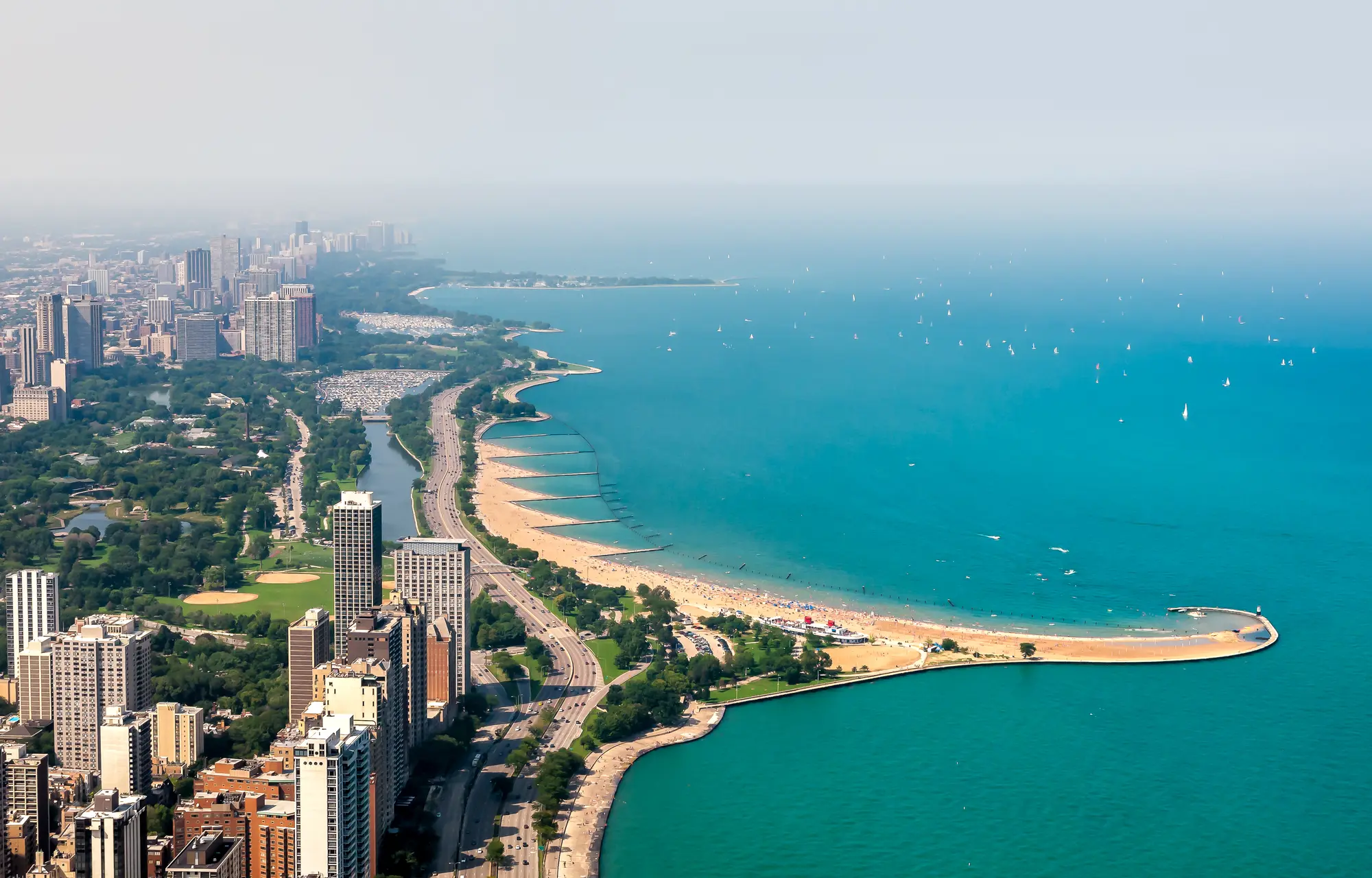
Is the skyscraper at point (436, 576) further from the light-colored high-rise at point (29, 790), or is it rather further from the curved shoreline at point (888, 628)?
the light-colored high-rise at point (29, 790)

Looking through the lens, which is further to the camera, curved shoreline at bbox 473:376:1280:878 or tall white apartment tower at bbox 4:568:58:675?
tall white apartment tower at bbox 4:568:58:675

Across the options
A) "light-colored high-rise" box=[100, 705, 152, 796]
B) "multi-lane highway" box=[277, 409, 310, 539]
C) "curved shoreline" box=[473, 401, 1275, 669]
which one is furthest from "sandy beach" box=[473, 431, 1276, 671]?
"light-colored high-rise" box=[100, 705, 152, 796]

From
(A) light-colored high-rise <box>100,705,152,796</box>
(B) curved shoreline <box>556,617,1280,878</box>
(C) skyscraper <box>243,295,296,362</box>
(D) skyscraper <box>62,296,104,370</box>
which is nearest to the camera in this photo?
(B) curved shoreline <box>556,617,1280,878</box>

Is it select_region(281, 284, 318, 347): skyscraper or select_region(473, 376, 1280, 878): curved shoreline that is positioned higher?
select_region(281, 284, 318, 347): skyscraper

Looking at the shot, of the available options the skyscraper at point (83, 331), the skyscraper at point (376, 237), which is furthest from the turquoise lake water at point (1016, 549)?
the skyscraper at point (376, 237)

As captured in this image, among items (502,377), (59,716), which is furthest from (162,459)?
→ (59,716)

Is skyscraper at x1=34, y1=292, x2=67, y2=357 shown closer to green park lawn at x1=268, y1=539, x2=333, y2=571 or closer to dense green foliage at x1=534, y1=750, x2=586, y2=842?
green park lawn at x1=268, y1=539, x2=333, y2=571

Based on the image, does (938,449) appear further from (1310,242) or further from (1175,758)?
(1310,242)
